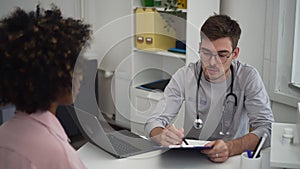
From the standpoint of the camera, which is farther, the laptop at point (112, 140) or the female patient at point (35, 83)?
the laptop at point (112, 140)

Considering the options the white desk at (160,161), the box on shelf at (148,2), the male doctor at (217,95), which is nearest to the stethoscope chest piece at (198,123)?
the male doctor at (217,95)

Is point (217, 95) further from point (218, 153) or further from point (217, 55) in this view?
point (218, 153)

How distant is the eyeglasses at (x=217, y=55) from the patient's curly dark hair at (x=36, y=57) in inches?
40.5

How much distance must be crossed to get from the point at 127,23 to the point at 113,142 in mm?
1579

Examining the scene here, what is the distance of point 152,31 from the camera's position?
3.02 m

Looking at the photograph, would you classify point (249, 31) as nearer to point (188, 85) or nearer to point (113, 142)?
point (188, 85)

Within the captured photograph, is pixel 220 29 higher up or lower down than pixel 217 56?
higher up

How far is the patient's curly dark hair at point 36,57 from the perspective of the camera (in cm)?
81

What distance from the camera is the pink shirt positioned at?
2.57ft

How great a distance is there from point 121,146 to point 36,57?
835 millimetres

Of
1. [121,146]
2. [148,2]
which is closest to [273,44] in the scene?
[148,2]

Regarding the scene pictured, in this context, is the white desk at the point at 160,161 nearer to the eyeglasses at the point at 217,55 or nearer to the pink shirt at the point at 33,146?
the eyeglasses at the point at 217,55

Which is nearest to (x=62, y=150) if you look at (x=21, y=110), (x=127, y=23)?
(x=21, y=110)

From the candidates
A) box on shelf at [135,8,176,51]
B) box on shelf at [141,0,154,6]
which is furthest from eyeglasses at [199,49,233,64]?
box on shelf at [141,0,154,6]
